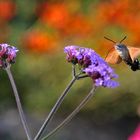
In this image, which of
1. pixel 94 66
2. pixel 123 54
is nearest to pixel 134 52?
pixel 123 54

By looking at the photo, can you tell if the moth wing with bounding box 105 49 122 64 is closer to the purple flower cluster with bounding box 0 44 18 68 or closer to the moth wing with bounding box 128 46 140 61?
the moth wing with bounding box 128 46 140 61

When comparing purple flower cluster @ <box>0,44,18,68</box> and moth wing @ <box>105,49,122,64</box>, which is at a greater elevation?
purple flower cluster @ <box>0,44,18,68</box>

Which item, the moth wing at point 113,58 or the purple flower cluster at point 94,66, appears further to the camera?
Result: the moth wing at point 113,58

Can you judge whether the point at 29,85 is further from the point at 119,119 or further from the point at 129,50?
the point at 129,50

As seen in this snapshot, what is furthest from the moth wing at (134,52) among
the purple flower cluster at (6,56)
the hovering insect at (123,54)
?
the purple flower cluster at (6,56)

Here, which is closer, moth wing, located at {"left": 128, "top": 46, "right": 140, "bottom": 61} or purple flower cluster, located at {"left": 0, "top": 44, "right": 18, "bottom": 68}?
moth wing, located at {"left": 128, "top": 46, "right": 140, "bottom": 61}

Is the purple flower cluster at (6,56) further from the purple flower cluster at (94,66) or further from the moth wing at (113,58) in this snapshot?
the moth wing at (113,58)

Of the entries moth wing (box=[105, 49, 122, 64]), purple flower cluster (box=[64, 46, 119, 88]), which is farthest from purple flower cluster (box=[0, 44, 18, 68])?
moth wing (box=[105, 49, 122, 64])

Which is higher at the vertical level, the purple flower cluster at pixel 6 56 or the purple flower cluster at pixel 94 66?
the purple flower cluster at pixel 6 56
